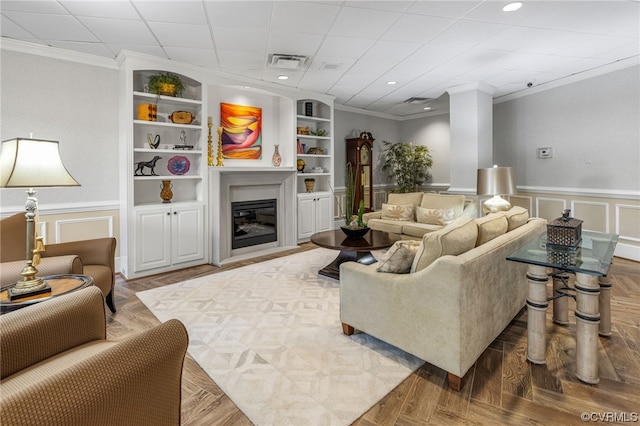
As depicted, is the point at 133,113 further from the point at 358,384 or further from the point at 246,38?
the point at 358,384

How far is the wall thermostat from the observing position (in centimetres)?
528

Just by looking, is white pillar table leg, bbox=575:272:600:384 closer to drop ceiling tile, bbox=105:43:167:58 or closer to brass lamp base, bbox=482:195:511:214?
brass lamp base, bbox=482:195:511:214

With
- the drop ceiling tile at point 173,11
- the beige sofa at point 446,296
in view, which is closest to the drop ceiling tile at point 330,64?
the drop ceiling tile at point 173,11

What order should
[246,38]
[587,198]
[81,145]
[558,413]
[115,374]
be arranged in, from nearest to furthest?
[115,374], [558,413], [246,38], [81,145], [587,198]

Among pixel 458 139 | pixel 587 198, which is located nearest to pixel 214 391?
pixel 458 139

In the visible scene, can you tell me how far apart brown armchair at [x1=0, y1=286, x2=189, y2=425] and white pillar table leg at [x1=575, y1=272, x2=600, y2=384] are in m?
2.04

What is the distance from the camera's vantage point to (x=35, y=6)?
2.72 m

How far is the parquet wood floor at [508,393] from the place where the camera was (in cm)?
164

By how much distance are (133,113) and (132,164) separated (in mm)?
622

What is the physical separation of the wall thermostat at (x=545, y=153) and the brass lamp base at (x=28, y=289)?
247 inches

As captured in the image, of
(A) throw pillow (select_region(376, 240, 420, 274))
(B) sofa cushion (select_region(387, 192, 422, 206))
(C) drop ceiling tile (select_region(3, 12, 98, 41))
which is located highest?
(C) drop ceiling tile (select_region(3, 12, 98, 41))

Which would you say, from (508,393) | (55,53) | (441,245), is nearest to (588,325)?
(508,393)

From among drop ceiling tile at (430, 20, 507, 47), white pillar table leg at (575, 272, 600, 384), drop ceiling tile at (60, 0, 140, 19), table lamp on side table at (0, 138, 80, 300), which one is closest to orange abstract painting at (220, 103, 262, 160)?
drop ceiling tile at (60, 0, 140, 19)

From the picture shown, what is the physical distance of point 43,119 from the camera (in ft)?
11.9
